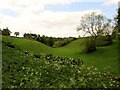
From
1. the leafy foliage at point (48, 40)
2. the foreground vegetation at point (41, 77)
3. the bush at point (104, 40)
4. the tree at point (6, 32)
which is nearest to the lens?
the foreground vegetation at point (41, 77)

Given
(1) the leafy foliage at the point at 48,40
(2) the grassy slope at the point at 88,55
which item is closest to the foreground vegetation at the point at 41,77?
(2) the grassy slope at the point at 88,55

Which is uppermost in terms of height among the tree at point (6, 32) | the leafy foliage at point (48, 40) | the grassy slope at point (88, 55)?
the tree at point (6, 32)

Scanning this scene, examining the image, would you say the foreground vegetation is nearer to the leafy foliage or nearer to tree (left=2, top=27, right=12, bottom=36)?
tree (left=2, top=27, right=12, bottom=36)

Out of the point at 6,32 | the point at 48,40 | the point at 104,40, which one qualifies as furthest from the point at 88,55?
the point at 6,32

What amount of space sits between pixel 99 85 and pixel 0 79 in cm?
706

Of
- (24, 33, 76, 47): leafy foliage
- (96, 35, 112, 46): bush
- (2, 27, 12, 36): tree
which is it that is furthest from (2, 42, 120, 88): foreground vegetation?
(24, 33, 76, 47): leafy foliage

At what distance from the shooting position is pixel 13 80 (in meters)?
21.8

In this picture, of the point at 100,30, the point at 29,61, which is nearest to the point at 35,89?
the point at 29,61

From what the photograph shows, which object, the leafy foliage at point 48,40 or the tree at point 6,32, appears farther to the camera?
the leafy foliage at point 48,40

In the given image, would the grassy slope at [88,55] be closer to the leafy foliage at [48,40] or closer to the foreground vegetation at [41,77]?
the leafy foliage at [48,40]

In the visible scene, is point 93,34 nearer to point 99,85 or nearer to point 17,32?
point 17,32

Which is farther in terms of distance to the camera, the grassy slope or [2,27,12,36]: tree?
[2,27,12,36]: tree

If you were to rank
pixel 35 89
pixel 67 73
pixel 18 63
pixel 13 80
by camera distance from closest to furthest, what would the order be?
pixel 35 89 → pixel 13 80 → pixel 67 73 → pixel 18 63

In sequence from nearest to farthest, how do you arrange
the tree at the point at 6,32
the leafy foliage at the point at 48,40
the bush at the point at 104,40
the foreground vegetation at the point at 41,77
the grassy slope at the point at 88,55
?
1. the foreground vegetation at the point at 41,77
2. the grassy slope at the point at 88,55
3. the bush at the point at 104,40
4. the tree at the point at 6,32
5. the leafy foliage at the point at 48,40
